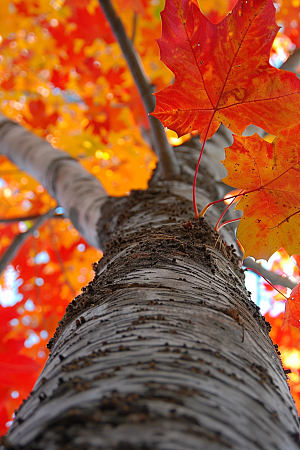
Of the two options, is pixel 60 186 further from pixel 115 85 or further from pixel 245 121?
pixel 115 85

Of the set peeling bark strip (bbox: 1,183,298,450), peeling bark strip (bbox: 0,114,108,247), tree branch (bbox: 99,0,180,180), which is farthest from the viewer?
peeling bark strip (bbox: 0,114,108,247)

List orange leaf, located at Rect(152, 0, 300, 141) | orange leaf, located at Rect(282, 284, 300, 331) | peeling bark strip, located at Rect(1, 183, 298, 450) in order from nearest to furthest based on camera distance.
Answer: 1. peeling bark strip, located at Rect(1, 183, 298, 450)
2. orange leaf, located at Rect(152, 0, 300, 141)
3. orange leaf, located at Rect(282, 284, 300, 331)

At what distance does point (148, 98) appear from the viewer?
1.70m

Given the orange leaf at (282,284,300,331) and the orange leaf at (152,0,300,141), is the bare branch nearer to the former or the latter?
the orange leaf at (282,284,300,331)

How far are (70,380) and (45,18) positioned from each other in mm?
5598

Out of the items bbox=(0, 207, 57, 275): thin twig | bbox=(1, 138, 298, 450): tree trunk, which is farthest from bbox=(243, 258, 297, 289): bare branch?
bbox=(0, 207, 57, 275): thin twig

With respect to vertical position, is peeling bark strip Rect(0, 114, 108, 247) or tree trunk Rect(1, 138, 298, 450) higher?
peeling bark strip Rect(0, 114, 108, 247)

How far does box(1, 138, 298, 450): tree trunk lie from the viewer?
381mm

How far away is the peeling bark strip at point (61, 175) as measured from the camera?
5.74 ft

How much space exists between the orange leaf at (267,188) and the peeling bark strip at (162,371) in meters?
0.20

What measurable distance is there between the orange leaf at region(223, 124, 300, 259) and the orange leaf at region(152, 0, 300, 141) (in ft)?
0.29

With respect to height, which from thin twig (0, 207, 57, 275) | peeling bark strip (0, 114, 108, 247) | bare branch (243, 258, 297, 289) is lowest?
bare branch (243, 258, 297, 289)

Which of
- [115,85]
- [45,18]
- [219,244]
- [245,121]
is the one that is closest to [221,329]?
[219,244]

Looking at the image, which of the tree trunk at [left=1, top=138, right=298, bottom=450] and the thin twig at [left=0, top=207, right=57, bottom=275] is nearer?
the tree trunk at [left=1, top=138, right=298, bottom=450]
